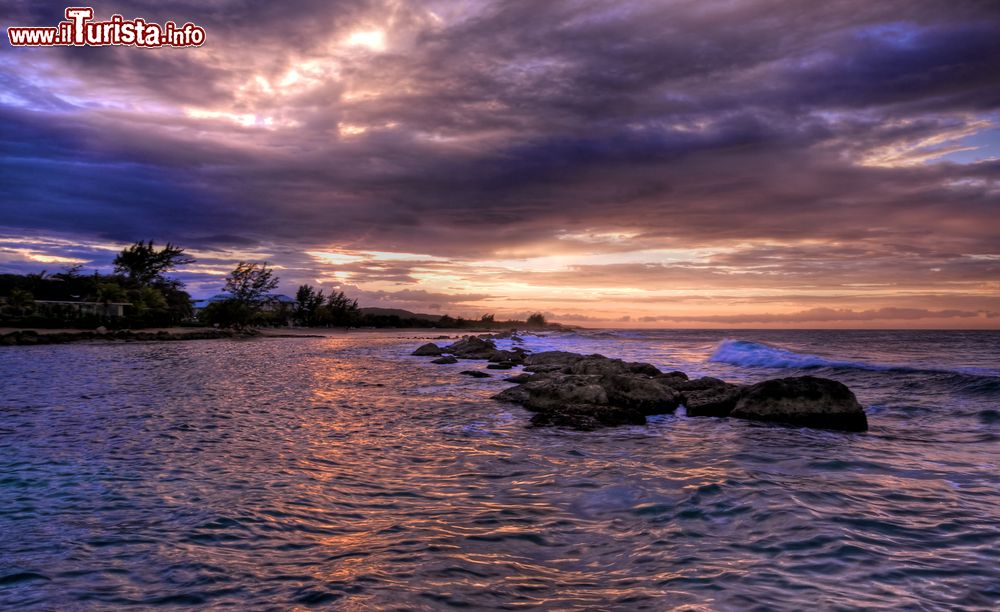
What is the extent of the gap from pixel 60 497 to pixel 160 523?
193 cm

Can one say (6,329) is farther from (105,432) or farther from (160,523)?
(160,523)

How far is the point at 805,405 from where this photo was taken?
39.9ft

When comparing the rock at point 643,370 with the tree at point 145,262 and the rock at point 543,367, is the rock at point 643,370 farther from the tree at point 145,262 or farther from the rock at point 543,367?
the tree at point 145,262

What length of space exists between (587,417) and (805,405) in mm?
4864

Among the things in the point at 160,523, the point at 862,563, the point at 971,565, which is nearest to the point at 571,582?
the point at 862,563

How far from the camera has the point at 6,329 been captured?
50.5 meters

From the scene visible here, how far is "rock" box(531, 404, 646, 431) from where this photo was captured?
1175 cm

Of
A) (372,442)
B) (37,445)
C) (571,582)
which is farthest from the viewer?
(372,442)

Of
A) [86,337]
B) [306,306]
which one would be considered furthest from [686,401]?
[306,306]

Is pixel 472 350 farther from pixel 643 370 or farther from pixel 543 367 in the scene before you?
pixel 643 370

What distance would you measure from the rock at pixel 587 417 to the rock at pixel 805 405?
2.76 meters

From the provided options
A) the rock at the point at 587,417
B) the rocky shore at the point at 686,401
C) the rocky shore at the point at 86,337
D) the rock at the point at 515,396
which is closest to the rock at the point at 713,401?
the rocky shore at the point at 686,401

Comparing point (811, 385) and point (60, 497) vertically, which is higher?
point (811, 385)

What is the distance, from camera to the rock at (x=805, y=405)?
1173 centimetres
